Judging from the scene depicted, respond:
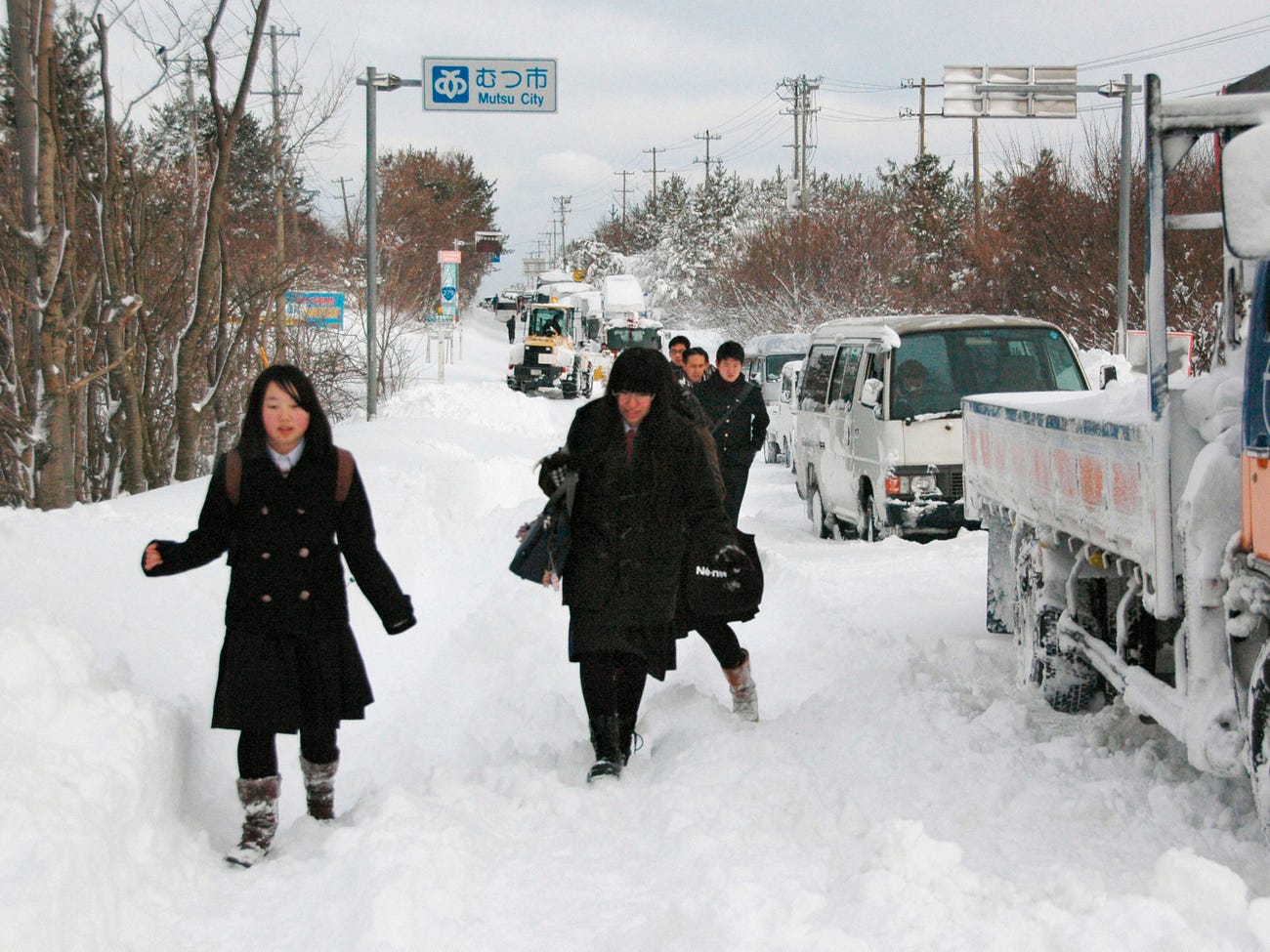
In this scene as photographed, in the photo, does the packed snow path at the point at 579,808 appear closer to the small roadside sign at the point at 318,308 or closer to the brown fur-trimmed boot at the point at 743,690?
the brown fur-trimmed boot at the point at 743,690

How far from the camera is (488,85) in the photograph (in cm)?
1620

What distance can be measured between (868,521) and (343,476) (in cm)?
885

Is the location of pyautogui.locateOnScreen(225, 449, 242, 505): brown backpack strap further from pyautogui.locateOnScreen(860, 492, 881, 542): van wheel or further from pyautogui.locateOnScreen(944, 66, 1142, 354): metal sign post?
pyautogui.locateOnScreen(944, 66, 1142, 354): metal sign post

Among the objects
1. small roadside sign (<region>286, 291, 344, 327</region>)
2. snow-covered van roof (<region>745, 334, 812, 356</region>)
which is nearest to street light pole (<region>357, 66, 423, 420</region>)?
small roadside sign (<region>286, 291, 344, 327</region>)

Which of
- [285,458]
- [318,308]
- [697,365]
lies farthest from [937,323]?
Answer: [318,308]

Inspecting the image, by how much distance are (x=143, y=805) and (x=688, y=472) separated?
94.9 inches

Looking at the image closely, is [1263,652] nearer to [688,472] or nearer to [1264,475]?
[1264,475]

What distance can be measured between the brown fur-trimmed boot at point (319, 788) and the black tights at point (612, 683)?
1.14 meters

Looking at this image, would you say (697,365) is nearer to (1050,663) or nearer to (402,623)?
(1050,663)

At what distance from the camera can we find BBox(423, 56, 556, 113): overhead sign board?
15930 millimetres

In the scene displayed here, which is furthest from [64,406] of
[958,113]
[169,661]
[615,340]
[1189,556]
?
[615,340]

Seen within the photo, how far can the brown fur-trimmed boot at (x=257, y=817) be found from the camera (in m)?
4.74

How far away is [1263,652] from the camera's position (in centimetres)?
397

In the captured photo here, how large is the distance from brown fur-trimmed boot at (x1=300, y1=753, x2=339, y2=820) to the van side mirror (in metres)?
8.28
